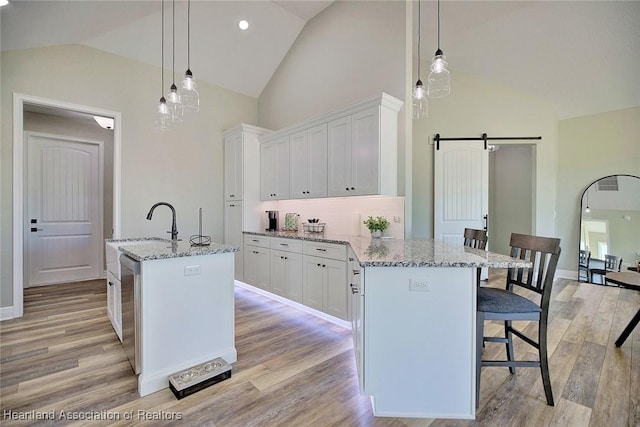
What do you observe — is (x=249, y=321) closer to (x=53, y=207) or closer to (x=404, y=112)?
(x=404, y=112)

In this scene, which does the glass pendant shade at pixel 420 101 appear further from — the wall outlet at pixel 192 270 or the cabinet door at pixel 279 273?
the wall outlet at pixel 192 270

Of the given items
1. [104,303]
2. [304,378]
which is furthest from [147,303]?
[104,303]

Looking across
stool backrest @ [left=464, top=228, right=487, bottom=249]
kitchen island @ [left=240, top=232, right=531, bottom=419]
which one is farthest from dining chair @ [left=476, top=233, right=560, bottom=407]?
stool backrest @ [left=464, top=228, right=487, bottom=249]

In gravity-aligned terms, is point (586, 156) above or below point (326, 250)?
above

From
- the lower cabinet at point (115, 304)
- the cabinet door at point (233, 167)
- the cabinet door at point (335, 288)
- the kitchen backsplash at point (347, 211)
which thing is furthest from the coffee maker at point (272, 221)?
the lower cabinet at point (115, 304)

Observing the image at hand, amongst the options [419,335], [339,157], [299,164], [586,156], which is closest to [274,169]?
[299,164]

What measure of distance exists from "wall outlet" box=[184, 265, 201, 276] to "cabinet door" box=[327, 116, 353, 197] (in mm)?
1849

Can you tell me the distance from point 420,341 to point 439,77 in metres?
2.01

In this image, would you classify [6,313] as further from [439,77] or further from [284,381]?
[439,77]

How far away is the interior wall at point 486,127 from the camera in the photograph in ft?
15.5

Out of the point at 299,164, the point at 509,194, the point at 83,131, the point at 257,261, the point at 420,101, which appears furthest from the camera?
the point at 509,194

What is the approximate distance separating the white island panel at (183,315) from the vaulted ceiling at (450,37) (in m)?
2.93

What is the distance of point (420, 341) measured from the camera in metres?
1.71

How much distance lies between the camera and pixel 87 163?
16.9 feet
